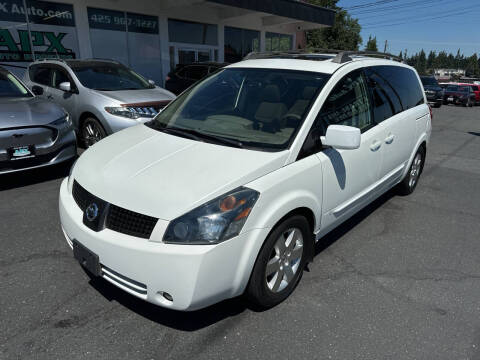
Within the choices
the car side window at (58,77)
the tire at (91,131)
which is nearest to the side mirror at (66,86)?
the car side window at (58,77)

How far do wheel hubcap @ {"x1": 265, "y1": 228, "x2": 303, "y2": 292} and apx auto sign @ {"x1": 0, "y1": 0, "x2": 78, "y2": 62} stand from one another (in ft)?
39.4

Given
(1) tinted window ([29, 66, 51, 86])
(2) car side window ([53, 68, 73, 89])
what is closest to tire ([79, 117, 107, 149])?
(2) car side window ([53, 68, 73, 89])

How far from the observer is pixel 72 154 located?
17.2ft

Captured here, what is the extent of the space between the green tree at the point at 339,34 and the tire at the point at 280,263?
32.0 m

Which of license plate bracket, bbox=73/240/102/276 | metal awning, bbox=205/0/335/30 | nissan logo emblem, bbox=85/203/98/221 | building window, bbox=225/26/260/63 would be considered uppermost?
metal awning, bbox=205/0/335/30

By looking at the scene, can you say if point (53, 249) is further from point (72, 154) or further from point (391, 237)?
point (391, 237)

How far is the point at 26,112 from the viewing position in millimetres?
4980

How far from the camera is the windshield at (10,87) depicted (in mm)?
5750

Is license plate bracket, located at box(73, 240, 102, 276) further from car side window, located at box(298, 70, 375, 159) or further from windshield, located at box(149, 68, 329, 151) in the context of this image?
car side window, located at box(298, 70, 375, 159)

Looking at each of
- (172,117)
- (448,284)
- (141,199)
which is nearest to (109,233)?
(141,199)

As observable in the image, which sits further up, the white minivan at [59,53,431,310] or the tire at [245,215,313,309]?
the white minivan at [59,53,431,310]

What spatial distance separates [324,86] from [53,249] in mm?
2821

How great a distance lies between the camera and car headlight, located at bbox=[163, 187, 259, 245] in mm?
2082

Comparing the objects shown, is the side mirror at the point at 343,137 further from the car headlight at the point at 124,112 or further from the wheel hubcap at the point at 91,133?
the wheel hubcap at the point at 91,133
